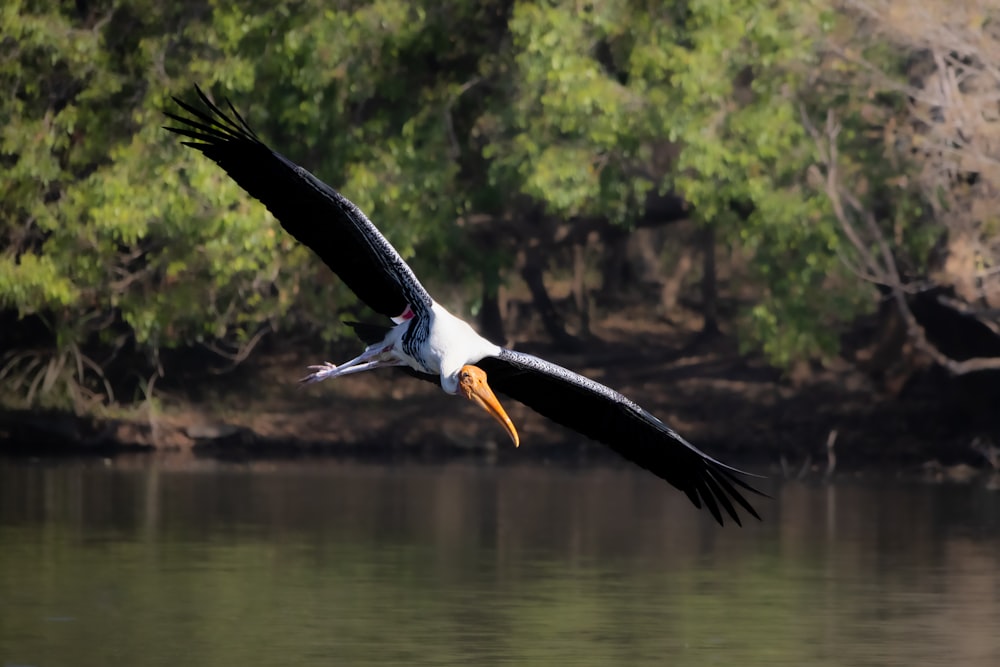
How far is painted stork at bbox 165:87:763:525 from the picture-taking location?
1154 centimetres

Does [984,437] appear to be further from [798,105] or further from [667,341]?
[667,341]

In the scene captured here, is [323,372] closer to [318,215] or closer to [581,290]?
[318,215]

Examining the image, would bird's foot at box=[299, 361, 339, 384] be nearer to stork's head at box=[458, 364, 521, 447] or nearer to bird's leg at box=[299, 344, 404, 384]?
bird's leg at box=[299, 344, 404, 384]

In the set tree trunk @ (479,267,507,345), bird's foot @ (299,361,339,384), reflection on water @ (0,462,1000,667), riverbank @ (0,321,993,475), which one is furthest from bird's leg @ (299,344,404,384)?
tree trunk @ (479,267,507,345)

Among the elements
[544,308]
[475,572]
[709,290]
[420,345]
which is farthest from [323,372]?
[709,290]

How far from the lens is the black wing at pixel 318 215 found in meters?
11.4

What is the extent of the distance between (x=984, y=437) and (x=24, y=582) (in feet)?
42.4

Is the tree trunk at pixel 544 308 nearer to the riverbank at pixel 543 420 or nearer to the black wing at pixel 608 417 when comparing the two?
the riverbank at pixel 543 420

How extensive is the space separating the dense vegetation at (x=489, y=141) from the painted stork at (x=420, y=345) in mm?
10470

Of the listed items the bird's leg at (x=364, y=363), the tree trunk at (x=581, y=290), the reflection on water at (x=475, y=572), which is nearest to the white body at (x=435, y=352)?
the bird's leg at (x=364, y=363)

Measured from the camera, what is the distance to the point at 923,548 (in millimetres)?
18078

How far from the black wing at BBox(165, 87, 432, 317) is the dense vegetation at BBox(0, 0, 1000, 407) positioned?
1046cm

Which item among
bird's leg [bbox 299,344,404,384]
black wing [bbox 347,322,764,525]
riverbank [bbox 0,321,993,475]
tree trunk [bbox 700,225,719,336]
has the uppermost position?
tree trunk [bbox 700,225,719,336]

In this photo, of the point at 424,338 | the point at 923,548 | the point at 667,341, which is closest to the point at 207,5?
the point at 667,341
